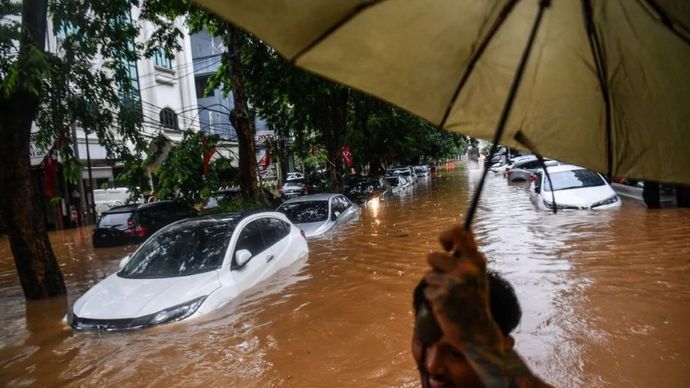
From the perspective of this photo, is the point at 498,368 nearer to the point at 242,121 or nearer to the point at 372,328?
the point at 372,328

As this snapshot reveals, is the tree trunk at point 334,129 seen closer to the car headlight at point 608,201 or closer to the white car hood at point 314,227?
the white car hood at point 314,227

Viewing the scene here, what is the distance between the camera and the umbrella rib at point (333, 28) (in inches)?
70.4

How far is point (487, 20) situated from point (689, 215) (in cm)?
1146

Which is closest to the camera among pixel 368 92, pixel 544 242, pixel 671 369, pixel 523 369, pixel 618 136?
pixel 523 369

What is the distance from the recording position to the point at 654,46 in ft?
6.11

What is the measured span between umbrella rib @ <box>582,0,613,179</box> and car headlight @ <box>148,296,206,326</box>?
4.74 meters

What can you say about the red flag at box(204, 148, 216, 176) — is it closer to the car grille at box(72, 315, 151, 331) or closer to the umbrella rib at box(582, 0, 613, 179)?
the car grille at box(72, 315, 151, 331)

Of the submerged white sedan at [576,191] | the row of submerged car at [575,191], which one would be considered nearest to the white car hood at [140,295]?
the row of submerged car at [575,191]

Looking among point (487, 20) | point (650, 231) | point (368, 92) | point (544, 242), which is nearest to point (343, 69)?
point (368, 92)

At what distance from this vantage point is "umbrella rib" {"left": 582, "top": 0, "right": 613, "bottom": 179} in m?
1.84

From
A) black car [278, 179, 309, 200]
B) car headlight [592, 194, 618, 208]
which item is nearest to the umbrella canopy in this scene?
car headlight [592, 194, 618, 208]

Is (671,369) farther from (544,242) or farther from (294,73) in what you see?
(294,73)

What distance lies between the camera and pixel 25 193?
8.05 m

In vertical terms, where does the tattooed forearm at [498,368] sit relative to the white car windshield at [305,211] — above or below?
above
